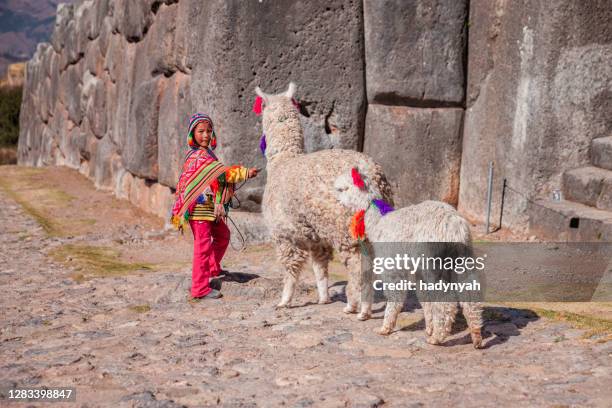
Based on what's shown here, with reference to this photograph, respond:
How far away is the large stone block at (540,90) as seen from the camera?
732 cm

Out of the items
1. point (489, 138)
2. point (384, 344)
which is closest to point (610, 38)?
point (489, 138)

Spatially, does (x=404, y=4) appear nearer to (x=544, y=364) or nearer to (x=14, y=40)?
(x=544, y=364)

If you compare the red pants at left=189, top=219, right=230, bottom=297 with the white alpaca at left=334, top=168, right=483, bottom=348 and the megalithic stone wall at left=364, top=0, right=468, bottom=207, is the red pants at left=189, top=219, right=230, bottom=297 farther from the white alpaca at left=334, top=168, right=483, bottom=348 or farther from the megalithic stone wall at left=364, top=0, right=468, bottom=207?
the megalithic stone wall at left=364, top=0, right=468, bottom=207

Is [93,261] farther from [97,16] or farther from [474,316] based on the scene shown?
[97,16]

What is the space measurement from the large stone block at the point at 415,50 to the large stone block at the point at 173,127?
7.65 ft

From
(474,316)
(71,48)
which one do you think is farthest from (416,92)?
(71,48)

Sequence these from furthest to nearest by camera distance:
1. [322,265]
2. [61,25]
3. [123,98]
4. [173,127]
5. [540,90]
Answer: [61,25], [123,98], [173,127], [540,90], [322,265]

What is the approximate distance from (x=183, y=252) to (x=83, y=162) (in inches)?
356

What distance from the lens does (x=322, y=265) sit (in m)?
5.16

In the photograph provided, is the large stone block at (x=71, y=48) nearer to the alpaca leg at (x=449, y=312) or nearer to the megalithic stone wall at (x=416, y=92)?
the megalithic stone wall at (x=416, y=92)

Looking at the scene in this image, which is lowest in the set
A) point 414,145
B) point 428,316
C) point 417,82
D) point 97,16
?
point 428,316

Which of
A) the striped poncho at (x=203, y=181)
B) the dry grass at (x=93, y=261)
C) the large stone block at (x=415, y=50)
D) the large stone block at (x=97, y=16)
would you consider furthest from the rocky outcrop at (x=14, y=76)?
the striped poncho at (x=203, y=181)

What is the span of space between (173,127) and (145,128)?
114cm

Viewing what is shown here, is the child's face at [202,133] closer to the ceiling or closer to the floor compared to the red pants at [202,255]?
closer to the ceiling
